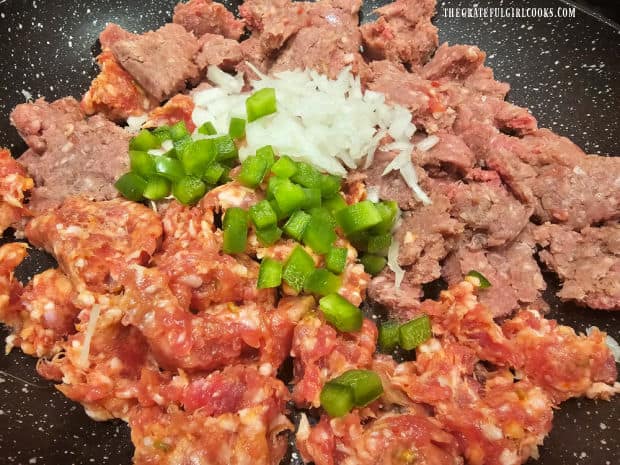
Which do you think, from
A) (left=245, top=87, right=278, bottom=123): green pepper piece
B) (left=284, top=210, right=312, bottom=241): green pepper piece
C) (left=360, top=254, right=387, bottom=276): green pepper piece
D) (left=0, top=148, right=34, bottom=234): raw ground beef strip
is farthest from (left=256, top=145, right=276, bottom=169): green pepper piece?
(left=0, top=148, right=34, bottom=234): raw ground beef strip

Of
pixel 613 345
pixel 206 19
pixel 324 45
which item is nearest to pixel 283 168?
pixel 324 45

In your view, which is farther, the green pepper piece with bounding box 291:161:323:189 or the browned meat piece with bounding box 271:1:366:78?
the browned meat piece with bounding box 271:1:366:78

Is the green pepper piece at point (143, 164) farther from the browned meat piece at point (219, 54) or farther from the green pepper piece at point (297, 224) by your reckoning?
the browned meat piece at point (219, 54)

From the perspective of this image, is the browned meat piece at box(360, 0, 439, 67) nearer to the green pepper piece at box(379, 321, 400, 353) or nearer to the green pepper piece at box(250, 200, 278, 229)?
the green pepper piece at box(250, 200, 278, 229)

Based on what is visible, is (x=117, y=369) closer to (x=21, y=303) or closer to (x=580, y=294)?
(x=21, y=303)

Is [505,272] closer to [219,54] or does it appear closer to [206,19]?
[219,54]
